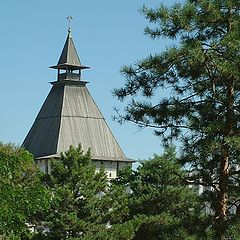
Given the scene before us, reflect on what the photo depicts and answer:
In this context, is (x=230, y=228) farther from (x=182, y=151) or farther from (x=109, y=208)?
(x=109, y=208)

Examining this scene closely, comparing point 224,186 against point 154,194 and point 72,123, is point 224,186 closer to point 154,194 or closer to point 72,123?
point 154,194

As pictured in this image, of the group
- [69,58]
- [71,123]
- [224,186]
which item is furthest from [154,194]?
[69,58]

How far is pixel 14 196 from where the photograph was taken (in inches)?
401

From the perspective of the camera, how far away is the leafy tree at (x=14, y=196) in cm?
1015

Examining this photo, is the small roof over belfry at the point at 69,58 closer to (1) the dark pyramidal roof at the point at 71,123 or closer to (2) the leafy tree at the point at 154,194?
(1) the dark pyramidal roof at the point at 71,123

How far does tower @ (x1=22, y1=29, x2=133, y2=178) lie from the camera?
34031mm

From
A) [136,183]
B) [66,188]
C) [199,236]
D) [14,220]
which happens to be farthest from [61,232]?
[199,236]

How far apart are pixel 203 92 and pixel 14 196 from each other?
114 inches

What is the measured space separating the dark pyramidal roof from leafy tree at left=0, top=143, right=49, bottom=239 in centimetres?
2284

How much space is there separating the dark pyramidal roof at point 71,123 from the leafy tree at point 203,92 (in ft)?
79.7

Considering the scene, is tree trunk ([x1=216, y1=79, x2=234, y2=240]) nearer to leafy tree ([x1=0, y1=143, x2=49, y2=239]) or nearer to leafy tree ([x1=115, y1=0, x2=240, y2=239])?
leafy tree ([x1=115, y1=0, x2=240, y2=239])

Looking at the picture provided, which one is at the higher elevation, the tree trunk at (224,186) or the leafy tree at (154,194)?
the leafy tree at (154,194)

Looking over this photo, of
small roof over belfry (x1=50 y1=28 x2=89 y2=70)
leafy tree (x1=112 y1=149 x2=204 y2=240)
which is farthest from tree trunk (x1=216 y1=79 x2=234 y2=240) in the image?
small roof over belfry (x1=50 y1=28 x2=89 y2=70)

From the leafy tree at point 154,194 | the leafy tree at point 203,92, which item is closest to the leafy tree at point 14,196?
the leafy tree at point 203,92
